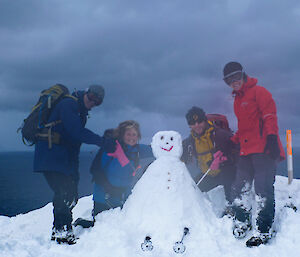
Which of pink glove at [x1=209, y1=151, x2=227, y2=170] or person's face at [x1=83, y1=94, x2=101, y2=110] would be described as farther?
pink glove at [x1=209, y1=151, x2=227, y2=170]

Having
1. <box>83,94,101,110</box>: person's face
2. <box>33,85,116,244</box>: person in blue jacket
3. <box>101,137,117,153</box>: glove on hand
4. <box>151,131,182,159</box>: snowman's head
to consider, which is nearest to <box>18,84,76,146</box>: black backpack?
<box>33,85,116,244</box>: person in blue jacket

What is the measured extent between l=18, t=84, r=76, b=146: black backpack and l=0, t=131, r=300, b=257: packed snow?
4.83ft

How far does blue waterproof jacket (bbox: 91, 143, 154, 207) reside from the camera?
484cm

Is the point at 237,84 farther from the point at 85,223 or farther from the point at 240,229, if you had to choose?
the point at 85,223

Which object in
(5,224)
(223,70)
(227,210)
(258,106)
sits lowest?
(5,224)

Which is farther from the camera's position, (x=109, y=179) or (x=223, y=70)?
(x=109, y=179)

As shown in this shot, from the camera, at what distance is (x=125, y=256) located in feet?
10.8

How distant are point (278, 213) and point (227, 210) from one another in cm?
76

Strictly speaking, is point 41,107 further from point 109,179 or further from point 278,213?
point 278,213

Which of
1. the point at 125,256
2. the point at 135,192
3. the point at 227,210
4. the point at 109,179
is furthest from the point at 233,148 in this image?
the point at 125,256

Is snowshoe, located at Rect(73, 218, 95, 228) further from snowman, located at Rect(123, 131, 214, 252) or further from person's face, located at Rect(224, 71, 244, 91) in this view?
person's face, located at Rect(224, 71, 244, 91)

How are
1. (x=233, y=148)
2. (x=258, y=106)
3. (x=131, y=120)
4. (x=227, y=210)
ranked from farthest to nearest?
(x=131, y=120) → (x=233, y=148) → (x=227, y=210) → (x=258, y=106)

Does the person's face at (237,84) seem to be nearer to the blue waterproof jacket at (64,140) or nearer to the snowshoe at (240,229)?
the snowshoe at (240,229)

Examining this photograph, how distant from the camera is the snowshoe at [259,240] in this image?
337cm
